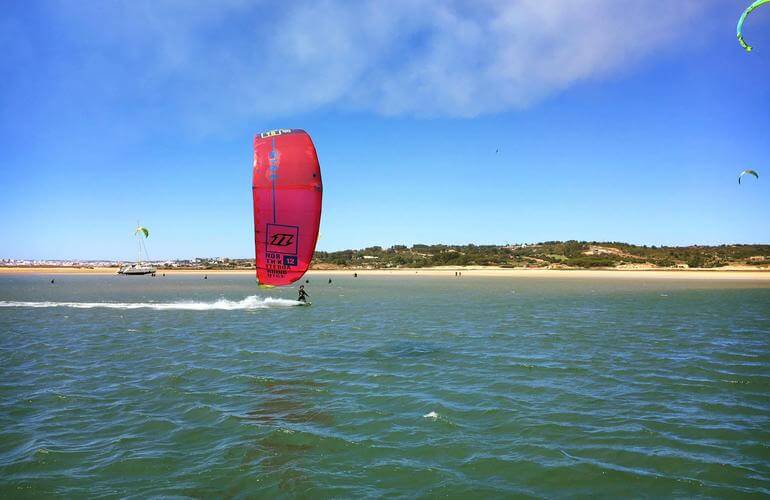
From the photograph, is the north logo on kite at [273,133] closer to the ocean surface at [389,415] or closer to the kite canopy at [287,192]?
the kite canopy at [287,192]

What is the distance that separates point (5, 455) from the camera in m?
9.27

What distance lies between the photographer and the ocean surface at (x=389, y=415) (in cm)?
820

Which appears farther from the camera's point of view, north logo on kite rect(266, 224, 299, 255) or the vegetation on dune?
the vegetation on dune

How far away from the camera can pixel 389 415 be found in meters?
11.6

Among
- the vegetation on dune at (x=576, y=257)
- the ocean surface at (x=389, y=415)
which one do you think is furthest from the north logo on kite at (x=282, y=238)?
the vegetation on dune at (x=576, y=257)

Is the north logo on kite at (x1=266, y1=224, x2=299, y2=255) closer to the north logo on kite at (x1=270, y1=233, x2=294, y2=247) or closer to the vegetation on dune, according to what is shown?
the north logo on kite at (x1=270, y1=233, x2=294, y2=247)

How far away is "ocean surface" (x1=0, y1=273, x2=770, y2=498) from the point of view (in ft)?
26.9

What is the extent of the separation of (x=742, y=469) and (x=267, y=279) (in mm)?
9815

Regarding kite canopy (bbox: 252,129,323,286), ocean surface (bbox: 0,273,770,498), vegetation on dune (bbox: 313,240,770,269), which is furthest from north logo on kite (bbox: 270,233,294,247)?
vegetation on dune (bbox: 313,240,770,269)

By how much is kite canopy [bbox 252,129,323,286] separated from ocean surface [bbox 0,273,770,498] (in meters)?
4.20

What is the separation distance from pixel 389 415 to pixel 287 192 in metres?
5.80

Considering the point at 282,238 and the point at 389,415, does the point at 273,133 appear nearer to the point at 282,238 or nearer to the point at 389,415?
the point at 282,238

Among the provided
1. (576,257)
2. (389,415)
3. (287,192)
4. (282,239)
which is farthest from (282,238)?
(576,257)

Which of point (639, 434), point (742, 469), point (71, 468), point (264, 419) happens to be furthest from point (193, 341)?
point (742, 469)
